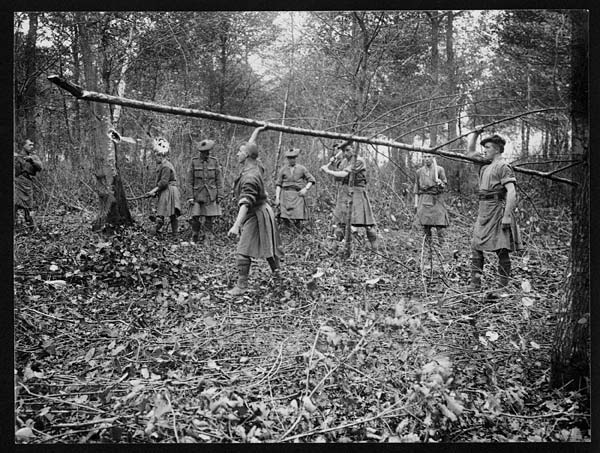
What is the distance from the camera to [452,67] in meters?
2.82

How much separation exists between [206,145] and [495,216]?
1891 millimetres

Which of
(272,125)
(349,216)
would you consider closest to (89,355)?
(272,125)

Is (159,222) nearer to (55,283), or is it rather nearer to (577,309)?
(55,283)

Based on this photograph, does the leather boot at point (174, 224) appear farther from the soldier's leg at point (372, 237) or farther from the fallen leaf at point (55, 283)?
the soldier's leg at point (372, 237)

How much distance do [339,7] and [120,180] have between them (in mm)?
1703

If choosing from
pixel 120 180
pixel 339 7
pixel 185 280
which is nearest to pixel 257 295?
pixel 185 280

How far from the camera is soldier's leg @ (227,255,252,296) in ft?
9.62

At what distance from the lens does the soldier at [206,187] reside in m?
2.83

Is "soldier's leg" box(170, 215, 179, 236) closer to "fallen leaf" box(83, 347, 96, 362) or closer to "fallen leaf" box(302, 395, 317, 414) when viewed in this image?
"fallen leaf" box(83, 347, 96, 362)

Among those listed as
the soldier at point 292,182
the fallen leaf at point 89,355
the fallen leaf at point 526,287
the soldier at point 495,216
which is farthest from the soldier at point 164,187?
the fallen leaf at point 526,287

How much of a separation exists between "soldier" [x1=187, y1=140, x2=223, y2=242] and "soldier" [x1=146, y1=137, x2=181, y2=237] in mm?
116

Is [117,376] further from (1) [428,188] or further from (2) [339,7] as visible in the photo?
(2) [339,7]

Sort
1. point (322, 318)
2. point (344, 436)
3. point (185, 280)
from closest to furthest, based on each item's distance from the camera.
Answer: point (344, 436)
point (322, 318)
point (185, 280)

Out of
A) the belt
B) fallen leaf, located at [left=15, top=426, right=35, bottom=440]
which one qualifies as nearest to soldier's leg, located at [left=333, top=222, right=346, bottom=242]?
the belt
